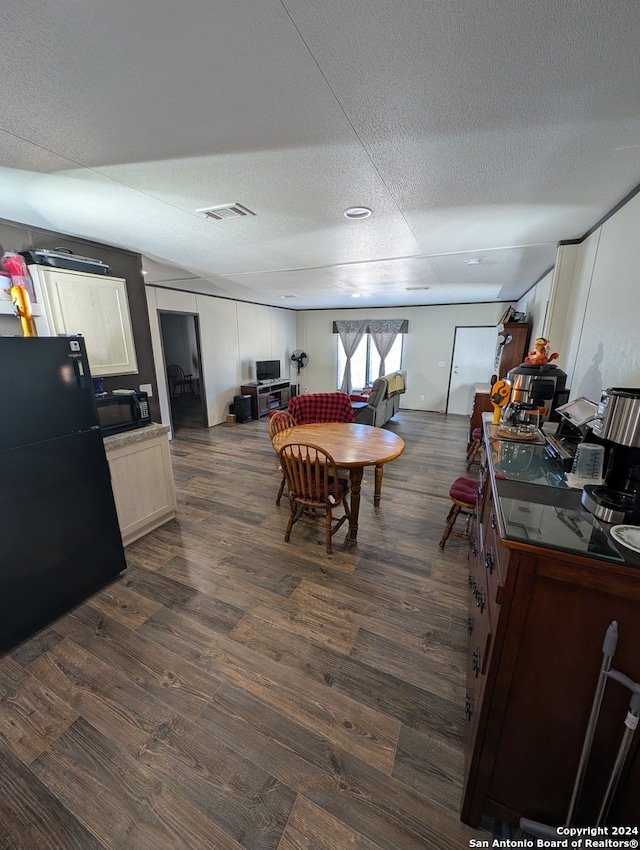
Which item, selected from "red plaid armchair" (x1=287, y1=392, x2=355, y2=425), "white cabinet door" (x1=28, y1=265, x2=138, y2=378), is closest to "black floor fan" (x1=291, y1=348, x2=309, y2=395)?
"red plaid armchair" (x1=287, y1=392, x2=355, y2=425)

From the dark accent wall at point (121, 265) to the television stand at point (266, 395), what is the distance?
10.6ft

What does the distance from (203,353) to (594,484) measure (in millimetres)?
5640

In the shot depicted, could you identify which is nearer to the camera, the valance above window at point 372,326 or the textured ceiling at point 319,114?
the textured ceiling at point 319,114

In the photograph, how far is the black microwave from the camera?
2.33 metres

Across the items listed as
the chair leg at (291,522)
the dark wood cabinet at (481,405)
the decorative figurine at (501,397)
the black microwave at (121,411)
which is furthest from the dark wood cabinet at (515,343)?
the black microwave at (121,411)

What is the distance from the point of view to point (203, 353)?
557 centimetres

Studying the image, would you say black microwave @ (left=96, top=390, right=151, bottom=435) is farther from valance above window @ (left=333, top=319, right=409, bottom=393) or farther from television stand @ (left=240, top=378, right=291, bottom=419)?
valance above window @ (left=333, top=319, right=409, bottom=393)

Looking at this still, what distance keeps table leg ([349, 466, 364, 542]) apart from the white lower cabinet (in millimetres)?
1641

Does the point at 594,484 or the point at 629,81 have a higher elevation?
the point at 629,81

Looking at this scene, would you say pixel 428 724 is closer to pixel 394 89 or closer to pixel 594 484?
pixel 594 484

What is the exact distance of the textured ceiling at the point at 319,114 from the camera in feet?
2.76

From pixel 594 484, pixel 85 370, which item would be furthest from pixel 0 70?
pixel 594 484

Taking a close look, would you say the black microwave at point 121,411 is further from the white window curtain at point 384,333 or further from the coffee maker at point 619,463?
the white window curtain at point 384,333

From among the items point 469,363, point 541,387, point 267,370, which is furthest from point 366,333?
point 541,387
